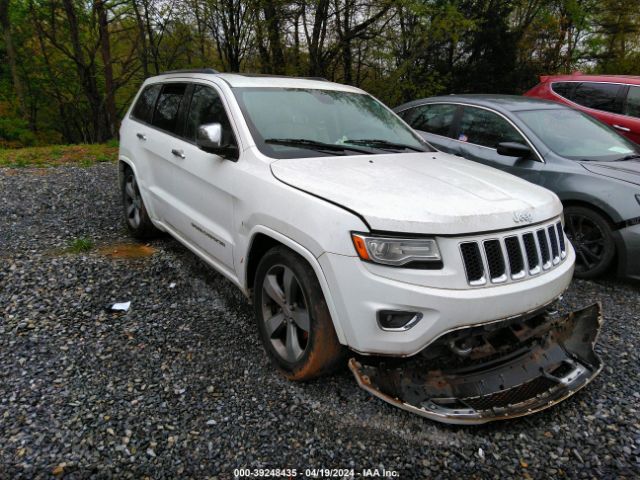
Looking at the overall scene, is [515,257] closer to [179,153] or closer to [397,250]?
[397,250]

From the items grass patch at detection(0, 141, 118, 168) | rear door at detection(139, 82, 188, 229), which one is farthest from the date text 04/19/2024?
grass patch at detection(0, 141, 118, 168)

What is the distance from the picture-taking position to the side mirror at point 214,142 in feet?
10.1

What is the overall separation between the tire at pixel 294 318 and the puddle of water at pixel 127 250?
7.06 feet

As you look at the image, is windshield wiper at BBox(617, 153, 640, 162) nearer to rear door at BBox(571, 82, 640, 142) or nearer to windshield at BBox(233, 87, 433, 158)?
rear door at BBox(571, 82, 640, 142)

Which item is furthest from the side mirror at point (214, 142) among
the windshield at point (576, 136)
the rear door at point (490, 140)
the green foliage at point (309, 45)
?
the green foliage at point (309, 45)

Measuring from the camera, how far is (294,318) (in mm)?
2748

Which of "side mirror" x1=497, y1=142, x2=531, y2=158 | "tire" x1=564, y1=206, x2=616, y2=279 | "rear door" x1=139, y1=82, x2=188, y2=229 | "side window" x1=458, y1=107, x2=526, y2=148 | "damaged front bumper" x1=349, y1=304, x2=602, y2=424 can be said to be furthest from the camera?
"side window" x1=458, y1=107, x2=526, y2=148

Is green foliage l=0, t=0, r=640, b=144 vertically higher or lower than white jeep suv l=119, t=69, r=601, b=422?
higher

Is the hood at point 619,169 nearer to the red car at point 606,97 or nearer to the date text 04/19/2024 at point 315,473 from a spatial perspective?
the red car at point 606,97

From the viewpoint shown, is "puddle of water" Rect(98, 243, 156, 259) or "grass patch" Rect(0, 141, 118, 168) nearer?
"puddle of water" Rect(98, 243, 156, 259)

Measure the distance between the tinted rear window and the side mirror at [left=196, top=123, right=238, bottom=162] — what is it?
6.46 meters

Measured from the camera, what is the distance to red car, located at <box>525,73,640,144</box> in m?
6.84

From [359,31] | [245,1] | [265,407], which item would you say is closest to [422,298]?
[265,407]

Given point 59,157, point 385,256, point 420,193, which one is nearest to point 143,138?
point 420,193
